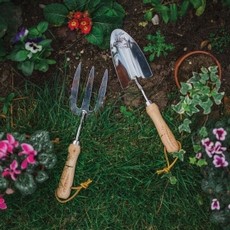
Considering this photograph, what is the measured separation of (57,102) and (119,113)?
26 cm

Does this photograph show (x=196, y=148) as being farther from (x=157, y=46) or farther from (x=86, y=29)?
(x=86, y=29)

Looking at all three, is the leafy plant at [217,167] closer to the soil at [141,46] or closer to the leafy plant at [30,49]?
the soil at [141,46]

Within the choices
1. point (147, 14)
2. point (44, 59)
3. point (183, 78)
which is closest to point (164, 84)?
point (183, 78)

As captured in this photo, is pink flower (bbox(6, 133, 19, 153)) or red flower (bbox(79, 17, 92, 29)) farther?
red flower (bbox(79, 17, 92, 29))

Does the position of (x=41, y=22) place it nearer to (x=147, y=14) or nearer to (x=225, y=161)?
(x=147, y=14)

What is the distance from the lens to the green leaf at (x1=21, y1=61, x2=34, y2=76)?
2590 millimetres

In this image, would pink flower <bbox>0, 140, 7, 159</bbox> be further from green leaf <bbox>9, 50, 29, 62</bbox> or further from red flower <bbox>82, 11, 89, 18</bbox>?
red flower <bbox>82, 11, 89, 18</bbox>

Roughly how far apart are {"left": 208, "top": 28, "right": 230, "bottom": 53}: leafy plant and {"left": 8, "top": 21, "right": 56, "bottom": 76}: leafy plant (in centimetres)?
66

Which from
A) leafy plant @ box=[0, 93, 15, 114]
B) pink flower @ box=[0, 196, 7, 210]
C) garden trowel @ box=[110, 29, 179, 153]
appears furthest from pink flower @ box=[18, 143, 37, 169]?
garden trowel @ box=[110, 29, 179, 153]

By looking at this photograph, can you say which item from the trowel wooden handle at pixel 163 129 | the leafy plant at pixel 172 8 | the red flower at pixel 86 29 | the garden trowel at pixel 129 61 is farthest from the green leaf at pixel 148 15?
the trowel wooden handle at pixel 163 129

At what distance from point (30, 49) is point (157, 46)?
0.52m

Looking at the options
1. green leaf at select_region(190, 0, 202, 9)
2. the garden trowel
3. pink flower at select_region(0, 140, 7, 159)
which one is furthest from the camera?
the garden trowel

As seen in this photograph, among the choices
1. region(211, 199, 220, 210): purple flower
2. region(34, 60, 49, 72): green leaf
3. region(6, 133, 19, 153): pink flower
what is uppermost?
region(34, 60, 49, 72): green leaf

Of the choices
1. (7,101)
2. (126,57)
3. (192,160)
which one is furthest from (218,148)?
(7,101)
